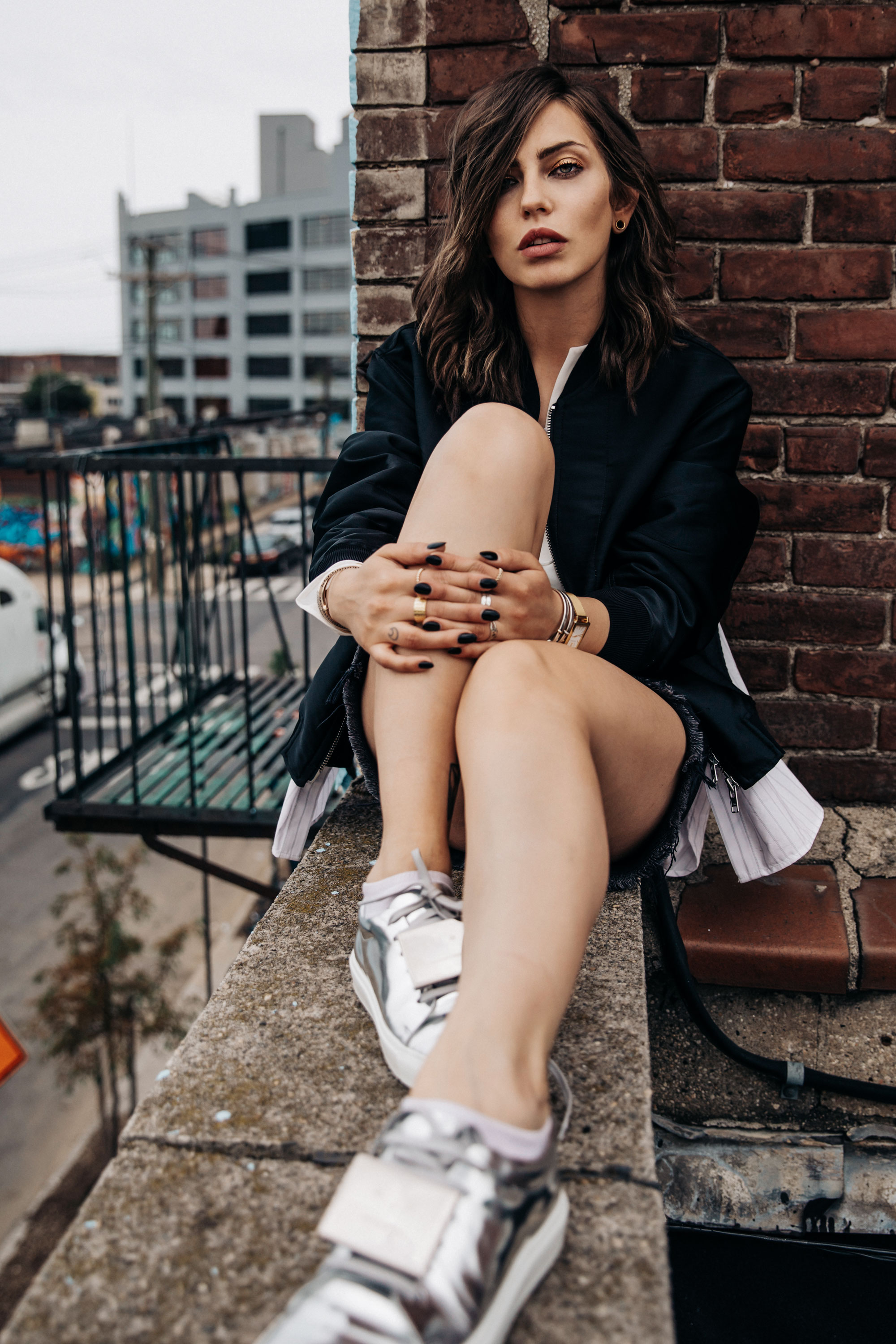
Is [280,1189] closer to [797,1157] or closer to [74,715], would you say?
[797,1157]

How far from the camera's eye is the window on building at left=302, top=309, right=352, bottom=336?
5431 centimetres

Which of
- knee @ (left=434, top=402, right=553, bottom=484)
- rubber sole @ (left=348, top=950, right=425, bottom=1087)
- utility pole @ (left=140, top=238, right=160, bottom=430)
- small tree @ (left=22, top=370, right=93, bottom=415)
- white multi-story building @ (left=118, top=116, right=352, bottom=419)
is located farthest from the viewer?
white multi-story building @ (left=118, top=116, right=352, bottom=419)

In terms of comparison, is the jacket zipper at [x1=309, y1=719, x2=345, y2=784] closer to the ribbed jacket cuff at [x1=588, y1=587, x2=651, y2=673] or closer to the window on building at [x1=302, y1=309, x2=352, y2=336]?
the ribbed jacket cuff at [x1=588, y1=587, x2=651, y2=673]

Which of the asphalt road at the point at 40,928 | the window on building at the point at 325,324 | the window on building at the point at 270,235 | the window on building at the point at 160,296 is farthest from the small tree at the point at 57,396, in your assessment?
the asphalt road at the point at 40,928

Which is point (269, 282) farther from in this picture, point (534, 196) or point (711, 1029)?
point (711, 1029)

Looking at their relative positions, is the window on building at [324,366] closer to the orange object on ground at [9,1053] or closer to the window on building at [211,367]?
the window on building at [211,367]

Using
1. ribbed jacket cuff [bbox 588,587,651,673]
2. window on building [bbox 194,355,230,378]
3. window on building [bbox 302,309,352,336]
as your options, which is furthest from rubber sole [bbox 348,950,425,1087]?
window on building [bbox 194,355,230,378]

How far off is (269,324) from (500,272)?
58.7 metres

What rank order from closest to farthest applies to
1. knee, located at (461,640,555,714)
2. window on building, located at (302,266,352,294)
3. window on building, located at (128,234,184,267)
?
knee, located at (461,640,555,714) < window on building, located at (302,266,352,294) < window on building, located at (128,234,184,267)

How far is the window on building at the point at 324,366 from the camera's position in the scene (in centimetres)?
5409

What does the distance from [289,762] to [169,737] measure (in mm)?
2788

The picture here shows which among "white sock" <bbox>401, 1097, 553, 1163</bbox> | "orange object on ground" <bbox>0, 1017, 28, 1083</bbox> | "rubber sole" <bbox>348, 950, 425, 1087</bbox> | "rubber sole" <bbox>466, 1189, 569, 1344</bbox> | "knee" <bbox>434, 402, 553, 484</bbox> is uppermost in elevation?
"knee" <bbox>434, 402, 553, 484</bbox>

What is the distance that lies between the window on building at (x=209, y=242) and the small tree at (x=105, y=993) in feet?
183

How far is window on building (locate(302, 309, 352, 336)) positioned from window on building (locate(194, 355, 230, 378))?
5.50 m
